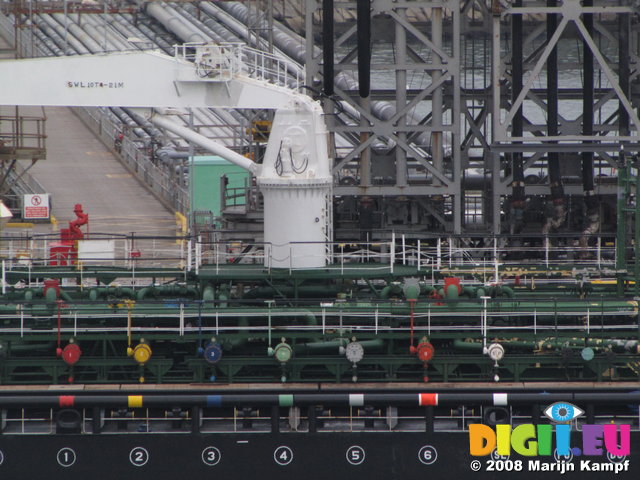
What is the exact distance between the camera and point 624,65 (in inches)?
1770

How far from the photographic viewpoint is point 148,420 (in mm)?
27062

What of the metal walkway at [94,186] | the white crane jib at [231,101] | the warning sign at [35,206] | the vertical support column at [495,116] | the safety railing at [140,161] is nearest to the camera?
the white crane jib at [231,101]

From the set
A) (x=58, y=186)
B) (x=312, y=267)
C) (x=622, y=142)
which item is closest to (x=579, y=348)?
(x=312, y=267)

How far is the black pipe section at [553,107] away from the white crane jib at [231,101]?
14007 mm

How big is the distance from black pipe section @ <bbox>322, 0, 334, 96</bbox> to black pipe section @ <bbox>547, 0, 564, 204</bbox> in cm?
721

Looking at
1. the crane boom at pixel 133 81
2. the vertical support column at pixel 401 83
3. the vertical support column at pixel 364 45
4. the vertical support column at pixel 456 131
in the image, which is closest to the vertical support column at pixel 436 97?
the vertical support column at pixel 456 131

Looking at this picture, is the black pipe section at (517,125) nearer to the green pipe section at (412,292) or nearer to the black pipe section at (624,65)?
the black pipe section at (624,65)

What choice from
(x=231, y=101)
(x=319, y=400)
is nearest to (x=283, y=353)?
(x=319, y=400)

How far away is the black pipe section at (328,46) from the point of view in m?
41.2

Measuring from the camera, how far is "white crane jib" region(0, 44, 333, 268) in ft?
96.8

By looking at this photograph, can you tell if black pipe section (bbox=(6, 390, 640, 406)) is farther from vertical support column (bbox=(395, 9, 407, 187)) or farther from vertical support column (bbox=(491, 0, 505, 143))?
vertical support column (bbox=(395, 9, 407, 187))

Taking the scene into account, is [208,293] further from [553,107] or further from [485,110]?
[485,110]

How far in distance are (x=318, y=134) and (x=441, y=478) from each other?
27.0 feet

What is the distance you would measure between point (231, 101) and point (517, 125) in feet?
53.5
